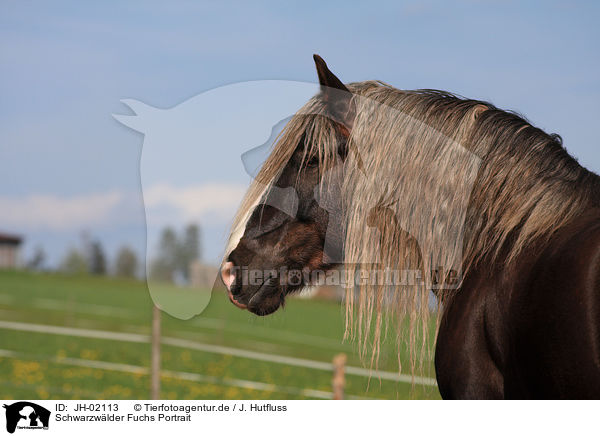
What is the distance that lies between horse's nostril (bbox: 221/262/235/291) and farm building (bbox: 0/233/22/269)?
52.5 m

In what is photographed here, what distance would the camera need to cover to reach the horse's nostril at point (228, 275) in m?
2.22

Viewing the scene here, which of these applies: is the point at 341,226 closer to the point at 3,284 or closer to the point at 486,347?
the point at 486,347

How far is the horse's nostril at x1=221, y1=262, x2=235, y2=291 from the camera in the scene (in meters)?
2.22

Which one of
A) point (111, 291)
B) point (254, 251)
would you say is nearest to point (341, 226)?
point (254, 251)

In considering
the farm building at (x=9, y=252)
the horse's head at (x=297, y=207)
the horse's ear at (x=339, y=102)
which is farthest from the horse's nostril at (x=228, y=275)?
the farm building at (x=9, y=252)

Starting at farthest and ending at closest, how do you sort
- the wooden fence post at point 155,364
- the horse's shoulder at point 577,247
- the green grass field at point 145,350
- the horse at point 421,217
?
the green grass field at point 145,350, the wooden fence post at point 155,364, the horse at point 421,217, the horse's shoulder at point 577,247

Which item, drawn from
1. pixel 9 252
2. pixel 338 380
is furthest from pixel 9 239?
pixel 338 380

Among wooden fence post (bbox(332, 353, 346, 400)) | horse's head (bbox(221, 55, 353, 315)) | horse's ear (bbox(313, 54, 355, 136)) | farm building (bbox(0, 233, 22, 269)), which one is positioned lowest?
wooden fence post (bbox(332, 353, 346, 400))

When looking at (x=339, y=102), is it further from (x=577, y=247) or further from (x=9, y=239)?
(x=9, y=239)

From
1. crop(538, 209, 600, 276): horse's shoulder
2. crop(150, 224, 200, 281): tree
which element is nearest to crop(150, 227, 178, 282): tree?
crop(150, 224, 200, 281): tree

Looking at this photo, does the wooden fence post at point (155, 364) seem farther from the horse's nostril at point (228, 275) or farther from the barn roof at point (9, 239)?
the barn roof at point (9, 239)

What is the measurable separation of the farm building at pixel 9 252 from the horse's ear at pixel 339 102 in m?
52.8
